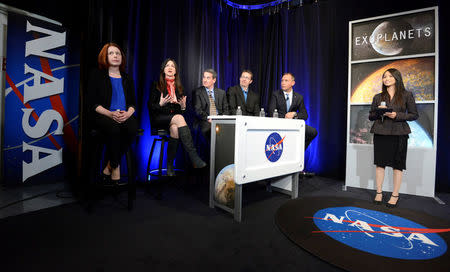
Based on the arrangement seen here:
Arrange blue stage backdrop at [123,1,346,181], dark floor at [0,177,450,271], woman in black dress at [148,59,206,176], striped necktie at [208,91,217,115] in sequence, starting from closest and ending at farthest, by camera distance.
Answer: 1. dark floor at [0,177,450,271]
2. woman in black dress at [148,59,206,176]
3. blue stage backdrop at [123,1,346,181]
4. striped necktie at [208,91,217,115]

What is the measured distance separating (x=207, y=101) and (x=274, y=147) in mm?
1421

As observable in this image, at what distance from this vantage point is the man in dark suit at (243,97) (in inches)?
138

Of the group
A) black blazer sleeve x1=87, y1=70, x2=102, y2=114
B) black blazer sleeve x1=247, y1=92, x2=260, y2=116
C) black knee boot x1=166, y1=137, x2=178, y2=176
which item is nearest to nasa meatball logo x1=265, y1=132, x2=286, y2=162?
black knee boot x1=166, y1=137, x2=178, y2=176

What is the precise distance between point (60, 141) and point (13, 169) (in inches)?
21.8

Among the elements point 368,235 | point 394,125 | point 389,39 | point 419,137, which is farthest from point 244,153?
point 389,39

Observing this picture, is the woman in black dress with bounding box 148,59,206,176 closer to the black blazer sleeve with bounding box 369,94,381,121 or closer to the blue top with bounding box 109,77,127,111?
the blue top with bounding box 109,77,127,111

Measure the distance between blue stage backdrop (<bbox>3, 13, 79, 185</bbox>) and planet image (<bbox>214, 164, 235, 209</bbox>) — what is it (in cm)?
221

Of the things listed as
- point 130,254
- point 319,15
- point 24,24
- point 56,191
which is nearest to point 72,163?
point 56,191

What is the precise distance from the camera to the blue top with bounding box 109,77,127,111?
2223 mm

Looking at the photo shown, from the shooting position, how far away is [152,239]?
1.54 metres

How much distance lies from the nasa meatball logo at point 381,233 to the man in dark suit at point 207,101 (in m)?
1.80

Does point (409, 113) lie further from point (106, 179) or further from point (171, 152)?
point (106, 179)

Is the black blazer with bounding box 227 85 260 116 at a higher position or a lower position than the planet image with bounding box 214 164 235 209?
higher

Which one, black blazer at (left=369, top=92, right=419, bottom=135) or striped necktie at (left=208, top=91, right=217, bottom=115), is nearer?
black blazer at (left=369, top=92, right=419, bottom=135)
